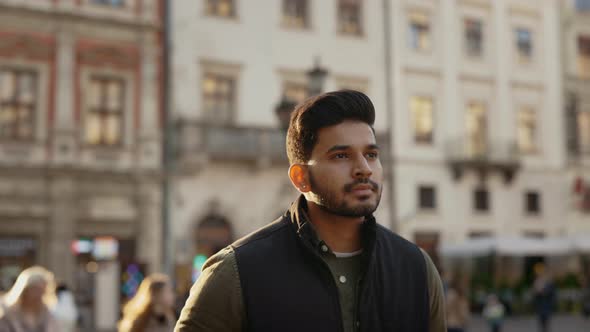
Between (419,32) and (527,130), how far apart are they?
18.6 feet

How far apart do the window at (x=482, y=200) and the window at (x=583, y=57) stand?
6708mm

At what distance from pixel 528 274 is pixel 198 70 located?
45.7ft

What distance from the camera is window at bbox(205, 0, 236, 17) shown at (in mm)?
25797

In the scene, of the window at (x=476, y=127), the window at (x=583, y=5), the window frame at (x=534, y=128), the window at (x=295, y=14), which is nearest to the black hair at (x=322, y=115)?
the window at (x=295, y=14)

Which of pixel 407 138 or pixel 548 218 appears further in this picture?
pixel 548 218

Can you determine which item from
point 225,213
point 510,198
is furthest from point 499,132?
point 225,213

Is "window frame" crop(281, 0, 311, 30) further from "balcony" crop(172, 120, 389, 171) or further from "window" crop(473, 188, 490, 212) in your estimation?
"window" crop(473, 188, 490, 212)

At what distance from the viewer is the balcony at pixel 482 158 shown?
2894cm

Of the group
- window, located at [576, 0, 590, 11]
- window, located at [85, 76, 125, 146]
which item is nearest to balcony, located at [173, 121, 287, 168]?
window, located at [85, 76, 125, 146]

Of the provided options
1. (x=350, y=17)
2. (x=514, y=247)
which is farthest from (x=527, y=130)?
(x=350, y=17)

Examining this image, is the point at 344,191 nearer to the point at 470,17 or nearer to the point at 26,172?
the point at 26,172

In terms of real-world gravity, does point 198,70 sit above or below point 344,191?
above

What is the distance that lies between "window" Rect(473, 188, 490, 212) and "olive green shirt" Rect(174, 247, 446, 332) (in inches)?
1106

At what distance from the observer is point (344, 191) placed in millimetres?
2342
